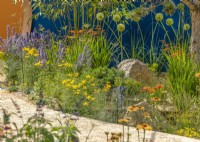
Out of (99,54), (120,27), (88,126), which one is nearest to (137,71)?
(99,54)

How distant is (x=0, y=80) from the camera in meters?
9.34

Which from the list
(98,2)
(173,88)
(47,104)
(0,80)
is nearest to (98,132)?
(47,104)

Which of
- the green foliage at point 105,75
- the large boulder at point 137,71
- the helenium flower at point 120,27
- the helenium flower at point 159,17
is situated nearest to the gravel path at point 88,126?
the green foliage at point 105,75

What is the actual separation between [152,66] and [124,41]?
134 centimetres

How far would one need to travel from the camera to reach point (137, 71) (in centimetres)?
933

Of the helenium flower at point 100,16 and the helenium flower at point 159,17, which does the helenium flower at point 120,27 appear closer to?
the helenium flower at point 100,16

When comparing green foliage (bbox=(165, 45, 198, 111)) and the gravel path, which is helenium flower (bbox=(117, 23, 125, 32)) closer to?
green foliage (bbox=(165, 45, 198, 111))

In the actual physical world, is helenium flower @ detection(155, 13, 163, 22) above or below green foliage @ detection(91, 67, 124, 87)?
above

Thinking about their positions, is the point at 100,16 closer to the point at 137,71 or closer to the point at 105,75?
the point at 137,71

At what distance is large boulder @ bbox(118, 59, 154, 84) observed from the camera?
9.26 m

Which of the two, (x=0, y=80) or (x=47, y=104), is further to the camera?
(x=0, y=80)

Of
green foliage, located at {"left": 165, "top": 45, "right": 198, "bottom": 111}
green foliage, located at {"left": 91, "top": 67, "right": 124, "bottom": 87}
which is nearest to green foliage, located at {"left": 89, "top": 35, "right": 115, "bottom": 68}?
green foliage, located at {"left": 91, "top": 67, "right": 124, "bottom": 87}

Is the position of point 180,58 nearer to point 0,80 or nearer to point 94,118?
point 94,118

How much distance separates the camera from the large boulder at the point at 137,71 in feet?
30.4
